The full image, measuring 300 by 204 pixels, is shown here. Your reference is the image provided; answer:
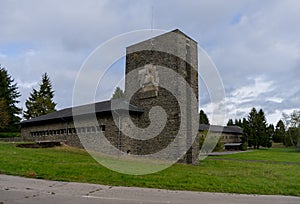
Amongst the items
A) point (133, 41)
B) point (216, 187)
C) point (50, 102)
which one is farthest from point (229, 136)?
point (216, 187)

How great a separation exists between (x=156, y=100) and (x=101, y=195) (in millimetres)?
12902

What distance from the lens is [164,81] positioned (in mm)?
18516

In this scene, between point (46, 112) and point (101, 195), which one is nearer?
point (101, 195)

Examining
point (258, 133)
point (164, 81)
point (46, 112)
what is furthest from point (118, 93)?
Answer: point (164, 81)

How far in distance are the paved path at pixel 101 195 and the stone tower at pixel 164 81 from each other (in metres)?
10.9

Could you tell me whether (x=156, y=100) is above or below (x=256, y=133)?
above

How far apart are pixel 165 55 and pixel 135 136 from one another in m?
6.02

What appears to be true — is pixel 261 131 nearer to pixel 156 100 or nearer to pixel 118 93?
pixel 118 93

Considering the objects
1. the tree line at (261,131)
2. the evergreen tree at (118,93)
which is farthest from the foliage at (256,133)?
the evergreen tree at (118,93)

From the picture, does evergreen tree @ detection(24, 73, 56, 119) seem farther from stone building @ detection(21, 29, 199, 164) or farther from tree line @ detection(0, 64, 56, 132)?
stone building @ detection(21, 29, 199, 164)

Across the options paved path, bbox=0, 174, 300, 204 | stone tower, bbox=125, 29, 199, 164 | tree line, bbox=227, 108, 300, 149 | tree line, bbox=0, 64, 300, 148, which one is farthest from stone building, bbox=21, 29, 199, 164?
tree line, bbox=227, 108, 300, 149

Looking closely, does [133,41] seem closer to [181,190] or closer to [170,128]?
[170,128]

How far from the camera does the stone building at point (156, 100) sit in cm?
1786

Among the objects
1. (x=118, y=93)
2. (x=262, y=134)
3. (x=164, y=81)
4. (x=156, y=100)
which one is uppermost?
(x=118, y=93)
